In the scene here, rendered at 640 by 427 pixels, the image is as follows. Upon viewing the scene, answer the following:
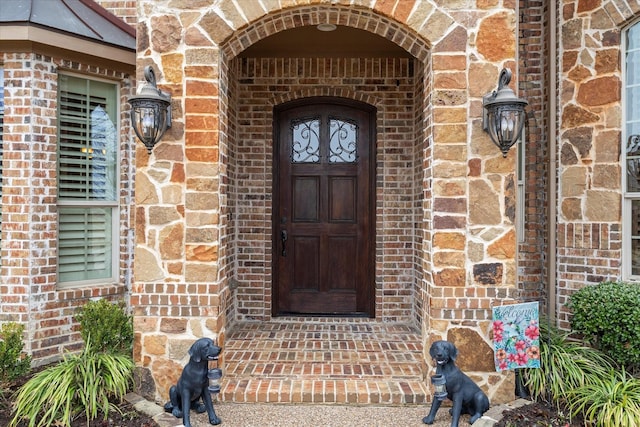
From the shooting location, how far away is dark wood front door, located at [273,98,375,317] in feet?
16.5

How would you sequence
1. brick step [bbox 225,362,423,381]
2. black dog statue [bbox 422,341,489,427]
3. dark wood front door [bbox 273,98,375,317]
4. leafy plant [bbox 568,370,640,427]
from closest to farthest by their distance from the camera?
leafy plant [bbox 568,370,640,427]
black dog statue [bbox 422,341,489,427]
brick step [bbox 225,362,423,381]
dark wood front door [bbox 273,98,375,317]

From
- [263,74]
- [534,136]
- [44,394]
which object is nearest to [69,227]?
[44,394]

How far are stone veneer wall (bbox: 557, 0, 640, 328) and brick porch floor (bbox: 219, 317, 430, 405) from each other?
1.65 m

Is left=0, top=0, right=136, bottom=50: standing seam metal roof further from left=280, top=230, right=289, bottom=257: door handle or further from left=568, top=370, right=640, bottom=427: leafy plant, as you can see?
left=568, top=370, right=640, bottom=427: leafy plant

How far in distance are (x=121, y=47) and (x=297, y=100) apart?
1.85 meters

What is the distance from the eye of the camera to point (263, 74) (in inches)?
196

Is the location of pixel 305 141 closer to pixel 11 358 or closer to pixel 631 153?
pixel 631 153

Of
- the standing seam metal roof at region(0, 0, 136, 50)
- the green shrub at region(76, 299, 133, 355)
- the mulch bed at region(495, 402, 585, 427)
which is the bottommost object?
the mulch bed at region(495, 402, 585, 427)

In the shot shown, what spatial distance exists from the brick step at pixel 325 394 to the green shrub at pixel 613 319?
4.58 feet

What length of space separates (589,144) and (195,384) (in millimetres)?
3786

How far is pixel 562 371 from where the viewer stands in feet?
10.6

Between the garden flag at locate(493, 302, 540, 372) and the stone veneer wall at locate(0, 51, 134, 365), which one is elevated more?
the stone veneer wall at locate(0, 51, 134, 365)

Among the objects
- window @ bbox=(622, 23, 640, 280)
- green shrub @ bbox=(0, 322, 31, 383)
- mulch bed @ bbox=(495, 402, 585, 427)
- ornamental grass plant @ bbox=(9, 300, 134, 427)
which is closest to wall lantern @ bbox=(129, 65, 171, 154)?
ornamental grass plant @ bbox=(9, 300, 134, 427)

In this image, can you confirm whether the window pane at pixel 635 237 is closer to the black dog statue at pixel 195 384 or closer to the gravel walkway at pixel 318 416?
the gravel walkway at pixel 318 416
